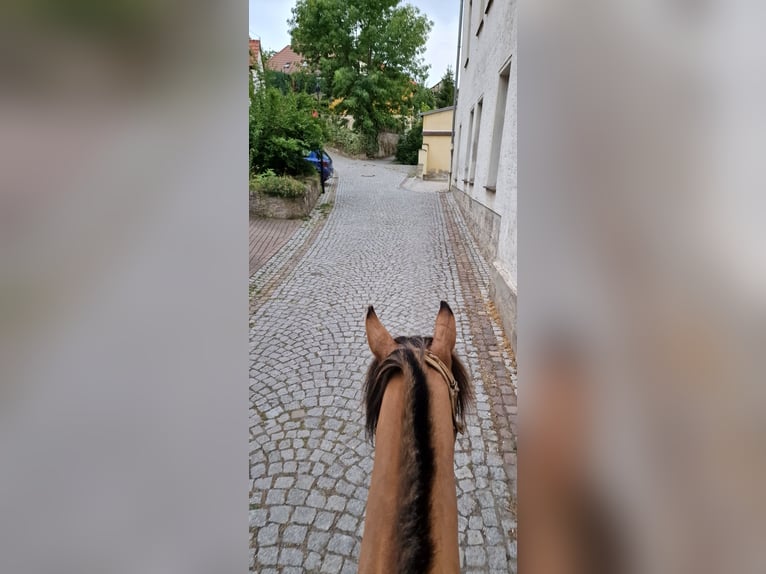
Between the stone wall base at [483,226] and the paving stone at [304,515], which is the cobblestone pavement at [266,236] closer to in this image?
the stone wall base at [483,226]

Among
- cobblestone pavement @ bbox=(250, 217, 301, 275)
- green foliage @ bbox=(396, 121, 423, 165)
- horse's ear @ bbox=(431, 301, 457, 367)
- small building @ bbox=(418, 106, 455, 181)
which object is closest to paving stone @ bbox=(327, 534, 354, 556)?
horse's ear @ bbox=(431, 301, 457, 367)

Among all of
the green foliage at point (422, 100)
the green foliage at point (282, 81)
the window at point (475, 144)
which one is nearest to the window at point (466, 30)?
the window at point (475, 144)

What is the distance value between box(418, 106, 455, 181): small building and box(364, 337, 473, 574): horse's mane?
18978 millimetres

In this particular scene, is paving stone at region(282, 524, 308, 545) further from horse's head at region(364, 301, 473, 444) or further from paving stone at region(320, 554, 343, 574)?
horse's head at region(364, 301, 473, 444)

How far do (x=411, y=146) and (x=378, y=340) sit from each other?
2747 centimetres

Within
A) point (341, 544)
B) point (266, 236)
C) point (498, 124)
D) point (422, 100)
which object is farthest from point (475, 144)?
point (422, 100)

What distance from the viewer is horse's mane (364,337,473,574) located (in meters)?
0.88

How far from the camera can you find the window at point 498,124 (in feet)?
20.6

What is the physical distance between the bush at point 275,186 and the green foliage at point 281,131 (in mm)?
559

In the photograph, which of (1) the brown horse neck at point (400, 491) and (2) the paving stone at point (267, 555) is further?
(2) the paving stone at point (267, 555)

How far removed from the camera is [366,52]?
26344mm
